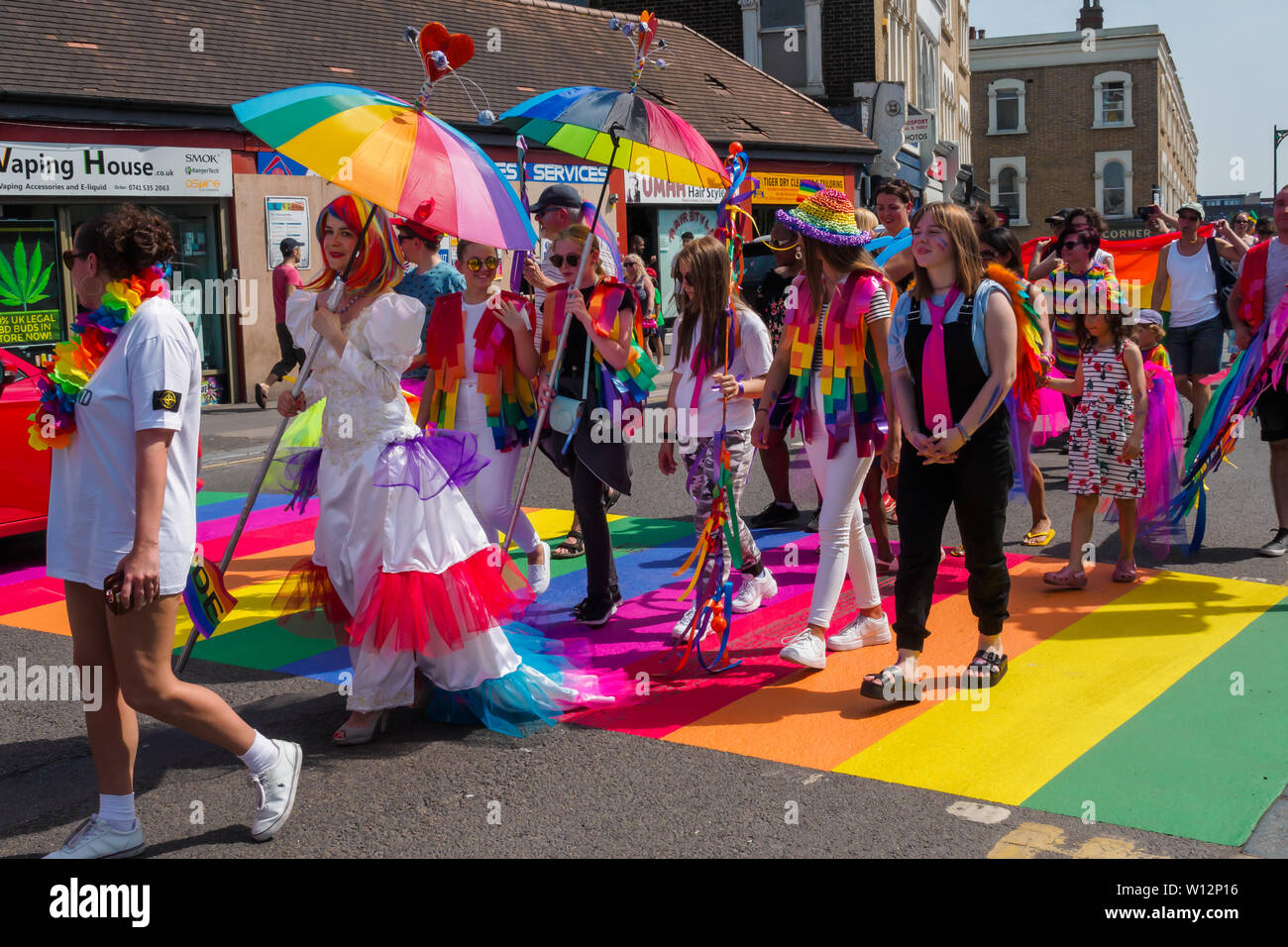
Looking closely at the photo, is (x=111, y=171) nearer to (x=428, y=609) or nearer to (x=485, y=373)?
(x=485, y=373)

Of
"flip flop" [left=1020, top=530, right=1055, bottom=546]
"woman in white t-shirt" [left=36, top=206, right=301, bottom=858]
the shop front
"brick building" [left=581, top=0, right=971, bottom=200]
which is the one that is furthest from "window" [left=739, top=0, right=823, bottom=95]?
"woman in white t-shirt" [left=36, top=206, right=301, bottom=858]

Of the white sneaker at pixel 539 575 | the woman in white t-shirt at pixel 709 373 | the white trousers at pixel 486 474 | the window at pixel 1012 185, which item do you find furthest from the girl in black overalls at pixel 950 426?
the window at pixel 1012 185

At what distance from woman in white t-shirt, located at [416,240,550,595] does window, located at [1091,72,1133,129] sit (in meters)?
54.0

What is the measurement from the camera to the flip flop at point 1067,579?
703 cm

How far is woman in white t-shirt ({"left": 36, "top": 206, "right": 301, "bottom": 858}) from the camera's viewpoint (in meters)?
3.73

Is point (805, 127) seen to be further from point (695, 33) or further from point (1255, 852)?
point (1255, 852)

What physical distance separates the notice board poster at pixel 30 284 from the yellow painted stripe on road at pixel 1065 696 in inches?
488

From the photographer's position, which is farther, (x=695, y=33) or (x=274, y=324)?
(x=695, y=33)

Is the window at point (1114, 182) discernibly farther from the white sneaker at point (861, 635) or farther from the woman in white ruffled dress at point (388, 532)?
the woman in white ruffled dress at point (388, 532)

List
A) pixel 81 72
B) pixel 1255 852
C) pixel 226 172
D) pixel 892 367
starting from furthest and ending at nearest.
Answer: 1. pixel 226 172
2. pixel 81 72
3. pixel 892 367
4. pixel 1255 852

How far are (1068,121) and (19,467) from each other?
5414 centimetres

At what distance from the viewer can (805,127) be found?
26.0 metres

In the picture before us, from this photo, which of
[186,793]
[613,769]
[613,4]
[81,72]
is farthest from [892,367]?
[613,4]

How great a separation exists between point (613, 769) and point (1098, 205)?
54846 millimetres
